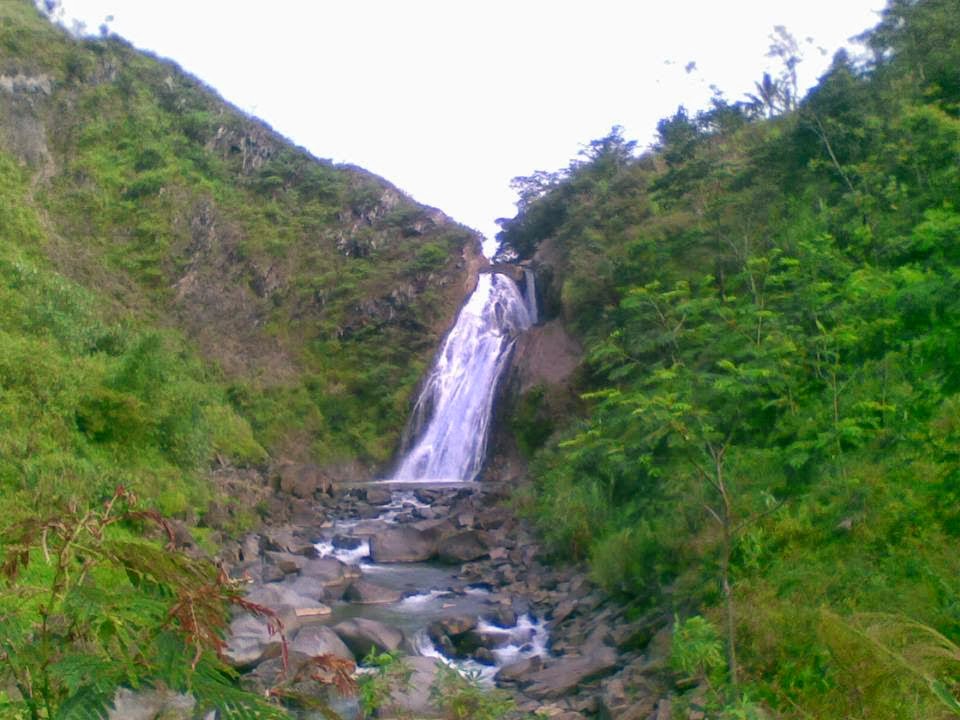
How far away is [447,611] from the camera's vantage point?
12602mm

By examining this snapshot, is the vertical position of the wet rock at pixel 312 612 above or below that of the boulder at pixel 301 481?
below

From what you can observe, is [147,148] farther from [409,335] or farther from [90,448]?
[90,448]

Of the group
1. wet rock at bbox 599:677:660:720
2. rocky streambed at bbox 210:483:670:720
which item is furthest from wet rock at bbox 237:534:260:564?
wet rock at bbox 599:677:660:720

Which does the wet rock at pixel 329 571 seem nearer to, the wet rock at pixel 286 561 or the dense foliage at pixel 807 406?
the wet rock at pixel 286 561

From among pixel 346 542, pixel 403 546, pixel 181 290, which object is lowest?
pixel 346 542

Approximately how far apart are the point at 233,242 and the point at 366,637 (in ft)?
79.3

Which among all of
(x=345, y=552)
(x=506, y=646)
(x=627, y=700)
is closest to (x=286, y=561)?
(x=345, y=552)

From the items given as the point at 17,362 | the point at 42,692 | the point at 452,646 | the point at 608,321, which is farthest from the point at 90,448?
the point at 42,692

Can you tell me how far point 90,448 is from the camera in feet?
Answer: 46.8

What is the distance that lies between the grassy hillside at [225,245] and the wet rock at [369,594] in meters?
9.41

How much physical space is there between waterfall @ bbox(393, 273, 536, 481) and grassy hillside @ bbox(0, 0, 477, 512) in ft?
2.74

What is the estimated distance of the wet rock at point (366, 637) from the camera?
33.8 feet

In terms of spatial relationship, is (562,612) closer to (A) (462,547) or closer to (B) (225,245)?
(A) (462,547)

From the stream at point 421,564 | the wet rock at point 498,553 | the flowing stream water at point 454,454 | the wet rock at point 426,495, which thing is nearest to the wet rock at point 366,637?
the stream at point 421,564
